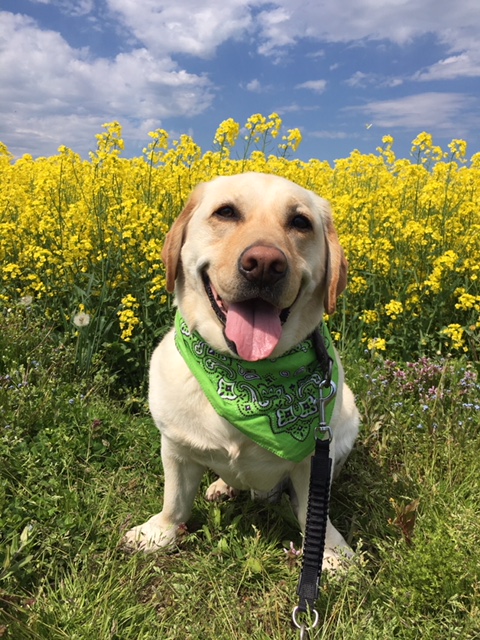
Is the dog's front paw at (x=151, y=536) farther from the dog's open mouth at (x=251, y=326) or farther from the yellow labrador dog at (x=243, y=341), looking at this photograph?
the dog's open mouth at (x=251, y=326)

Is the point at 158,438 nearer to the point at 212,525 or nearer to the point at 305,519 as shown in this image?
the point at 212,525

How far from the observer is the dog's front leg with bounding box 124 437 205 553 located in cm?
254

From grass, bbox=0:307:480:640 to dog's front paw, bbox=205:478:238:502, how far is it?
6 cm

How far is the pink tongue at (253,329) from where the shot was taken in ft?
6.98

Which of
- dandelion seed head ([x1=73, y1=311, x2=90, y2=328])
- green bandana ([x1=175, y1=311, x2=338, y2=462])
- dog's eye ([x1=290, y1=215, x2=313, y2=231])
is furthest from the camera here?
dandelion seed head ([x1=73, y1=311, x2=90, y2=328])

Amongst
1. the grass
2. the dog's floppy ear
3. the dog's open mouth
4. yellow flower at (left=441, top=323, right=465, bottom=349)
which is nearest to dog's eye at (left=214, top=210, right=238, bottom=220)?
the dog's open mouth

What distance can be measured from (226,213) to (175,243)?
0.94 ft

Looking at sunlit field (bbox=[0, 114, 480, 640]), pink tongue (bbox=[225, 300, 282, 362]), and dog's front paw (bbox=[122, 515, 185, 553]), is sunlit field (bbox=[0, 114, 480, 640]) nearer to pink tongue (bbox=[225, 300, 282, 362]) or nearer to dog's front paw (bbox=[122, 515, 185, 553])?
dog's front paw (bbox=[122, 515, 185, 553])

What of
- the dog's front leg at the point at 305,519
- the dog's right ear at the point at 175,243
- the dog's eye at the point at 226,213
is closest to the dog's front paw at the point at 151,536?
the dog's front leg at the point at 305,519

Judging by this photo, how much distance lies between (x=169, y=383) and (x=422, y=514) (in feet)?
4.85

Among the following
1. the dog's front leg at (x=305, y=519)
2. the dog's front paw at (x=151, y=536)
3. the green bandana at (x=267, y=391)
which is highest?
the green bandana at (x=267, y=391)

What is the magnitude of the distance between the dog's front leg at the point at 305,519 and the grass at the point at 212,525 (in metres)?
0.12

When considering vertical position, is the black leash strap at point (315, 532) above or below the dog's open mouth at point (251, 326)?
below

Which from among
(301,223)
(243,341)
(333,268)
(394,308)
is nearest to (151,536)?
(243,341)
